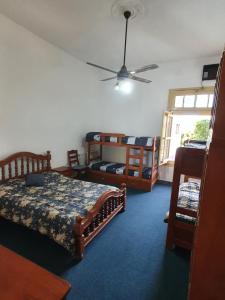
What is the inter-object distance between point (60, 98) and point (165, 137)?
255cm

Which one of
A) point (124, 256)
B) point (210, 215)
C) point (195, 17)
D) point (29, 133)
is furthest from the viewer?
point (29, 133)

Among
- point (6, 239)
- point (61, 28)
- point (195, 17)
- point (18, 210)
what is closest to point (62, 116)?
point (61, 28)

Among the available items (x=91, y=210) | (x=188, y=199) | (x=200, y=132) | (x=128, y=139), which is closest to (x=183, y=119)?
(x=200, y=132)

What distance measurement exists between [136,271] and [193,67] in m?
4.09

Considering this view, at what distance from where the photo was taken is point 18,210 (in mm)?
2229

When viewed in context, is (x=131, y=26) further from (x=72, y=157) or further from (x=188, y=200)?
(x=72, y=157)

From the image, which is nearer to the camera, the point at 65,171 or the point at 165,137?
the point at 65,171

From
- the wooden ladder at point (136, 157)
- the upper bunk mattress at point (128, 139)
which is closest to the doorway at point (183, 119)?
the upper bunk mattress at point (128, 139)

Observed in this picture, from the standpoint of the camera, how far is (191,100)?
4.11 metres

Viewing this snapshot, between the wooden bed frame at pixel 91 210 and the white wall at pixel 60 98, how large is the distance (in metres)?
0.18

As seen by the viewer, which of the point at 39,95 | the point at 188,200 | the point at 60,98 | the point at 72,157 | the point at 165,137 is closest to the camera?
the point at 188,200

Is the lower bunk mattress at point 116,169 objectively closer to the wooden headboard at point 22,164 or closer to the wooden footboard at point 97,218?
the wooden footboard at point 97,218

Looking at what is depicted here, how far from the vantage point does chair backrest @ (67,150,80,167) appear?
429cm

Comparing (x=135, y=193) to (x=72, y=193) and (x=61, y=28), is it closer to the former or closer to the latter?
(x=72, y=193)
